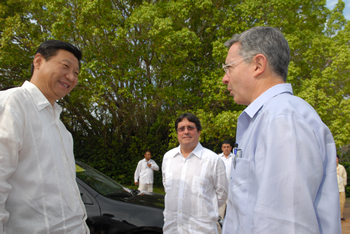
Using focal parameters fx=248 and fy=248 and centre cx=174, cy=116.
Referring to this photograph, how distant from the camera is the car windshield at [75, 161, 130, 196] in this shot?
367 centimetres

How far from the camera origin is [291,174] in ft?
2.89

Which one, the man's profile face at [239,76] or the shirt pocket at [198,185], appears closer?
the man's profile face at [239,76]

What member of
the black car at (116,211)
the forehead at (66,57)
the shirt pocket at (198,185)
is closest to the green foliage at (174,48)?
the black car at (116,211)

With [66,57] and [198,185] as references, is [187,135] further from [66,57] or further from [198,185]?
[66,57]

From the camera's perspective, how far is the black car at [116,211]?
10.3 ft

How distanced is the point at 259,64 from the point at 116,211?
283cm

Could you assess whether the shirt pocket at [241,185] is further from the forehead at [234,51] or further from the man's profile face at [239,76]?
the forehead at [234,51]

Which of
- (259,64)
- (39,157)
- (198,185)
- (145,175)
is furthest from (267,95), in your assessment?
(145,175)

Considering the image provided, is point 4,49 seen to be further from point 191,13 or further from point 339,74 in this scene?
point 339,74

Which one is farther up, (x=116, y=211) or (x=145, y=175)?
(x=116, y=211)

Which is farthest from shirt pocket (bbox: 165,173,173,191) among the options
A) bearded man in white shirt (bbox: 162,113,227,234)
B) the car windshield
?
the car windshield

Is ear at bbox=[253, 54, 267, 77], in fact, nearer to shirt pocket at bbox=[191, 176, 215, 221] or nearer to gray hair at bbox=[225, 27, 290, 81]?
gray hair at bbox=[225, 27, 290, 81]

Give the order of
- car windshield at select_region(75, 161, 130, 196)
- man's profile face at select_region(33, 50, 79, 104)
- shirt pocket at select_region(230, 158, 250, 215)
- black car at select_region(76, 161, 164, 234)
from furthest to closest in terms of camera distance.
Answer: car windshield at select_region(75, 161, 130, 196) → black car at select_region(76, 161, 164, 234) → man's profile face at select_region(33, 50, 79, 104) → shirt pocket at select_region(230, 158, 250, 215)

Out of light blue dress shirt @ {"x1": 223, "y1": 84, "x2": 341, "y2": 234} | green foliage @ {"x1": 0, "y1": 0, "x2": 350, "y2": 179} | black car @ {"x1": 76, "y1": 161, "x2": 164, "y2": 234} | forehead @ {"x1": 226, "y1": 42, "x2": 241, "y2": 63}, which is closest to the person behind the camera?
light blue dress shirt @ {"x1": 223, "y1": 84, "x2": 341, "y2": 234}
